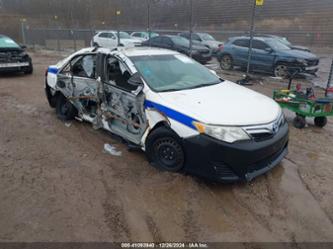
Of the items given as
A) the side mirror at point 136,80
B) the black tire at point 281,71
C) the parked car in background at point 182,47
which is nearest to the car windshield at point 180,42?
the parked car in background at point 182,47

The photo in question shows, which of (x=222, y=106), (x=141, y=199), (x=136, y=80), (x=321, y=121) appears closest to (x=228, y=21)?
(x=321, y=121)

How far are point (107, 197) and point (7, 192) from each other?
1208 millimetres

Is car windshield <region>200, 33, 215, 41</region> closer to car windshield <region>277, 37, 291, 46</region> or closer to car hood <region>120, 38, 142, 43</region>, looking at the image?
car hood <region>120, 38, 142, 43</region>

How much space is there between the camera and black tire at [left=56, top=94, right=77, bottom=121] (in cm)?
580

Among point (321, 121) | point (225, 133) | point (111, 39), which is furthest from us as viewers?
point (111, 39)

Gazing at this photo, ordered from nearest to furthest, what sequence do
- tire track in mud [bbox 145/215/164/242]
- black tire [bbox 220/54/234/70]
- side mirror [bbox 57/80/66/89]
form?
tire track in mud [bbox 145/215/164/242] < side mirror [bbox 57/80/66/89] < black tire [bbox 220/54/234/70]

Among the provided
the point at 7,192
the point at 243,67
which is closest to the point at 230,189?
the point at 7,192

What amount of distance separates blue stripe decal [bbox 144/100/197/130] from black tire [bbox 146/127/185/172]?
198 millimetres

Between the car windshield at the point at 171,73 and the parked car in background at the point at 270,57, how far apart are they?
7.17 metres

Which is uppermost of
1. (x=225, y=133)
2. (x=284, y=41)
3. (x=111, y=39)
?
(x=284, y=41)

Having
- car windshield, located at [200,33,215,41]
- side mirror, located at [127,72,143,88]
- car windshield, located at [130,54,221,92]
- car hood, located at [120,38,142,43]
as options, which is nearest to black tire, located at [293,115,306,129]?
car windshield, located at [130,54,221,92]

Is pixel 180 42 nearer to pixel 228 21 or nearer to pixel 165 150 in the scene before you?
pixel 228 21

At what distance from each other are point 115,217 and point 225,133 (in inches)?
58.1

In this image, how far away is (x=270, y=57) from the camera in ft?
38.1
